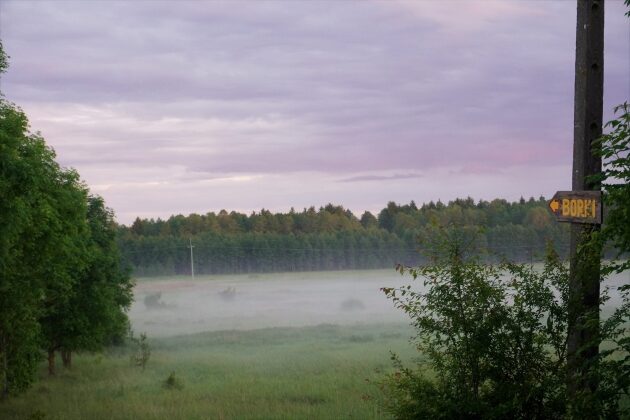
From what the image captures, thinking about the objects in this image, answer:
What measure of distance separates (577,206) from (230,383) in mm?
24073

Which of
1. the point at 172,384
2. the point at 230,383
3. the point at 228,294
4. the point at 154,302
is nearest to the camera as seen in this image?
the point at 230,383

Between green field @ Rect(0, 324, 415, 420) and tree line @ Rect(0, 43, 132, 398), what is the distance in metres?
2.17

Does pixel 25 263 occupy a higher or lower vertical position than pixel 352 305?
higher

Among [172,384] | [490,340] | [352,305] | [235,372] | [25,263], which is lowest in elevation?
[352,305]

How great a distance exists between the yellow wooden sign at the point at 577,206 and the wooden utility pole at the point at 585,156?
0.38 feet

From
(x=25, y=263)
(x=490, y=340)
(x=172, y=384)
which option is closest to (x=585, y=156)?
(x=490, y=340)

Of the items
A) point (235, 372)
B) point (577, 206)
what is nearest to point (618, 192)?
point (577, 206)

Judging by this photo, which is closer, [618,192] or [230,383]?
[618,192]

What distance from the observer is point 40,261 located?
93.4 ft

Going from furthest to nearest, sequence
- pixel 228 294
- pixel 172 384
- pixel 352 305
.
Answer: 1. pixel 228 294
2. pixel 352 305
3. pixel 172 384

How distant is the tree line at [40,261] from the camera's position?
21.1 m

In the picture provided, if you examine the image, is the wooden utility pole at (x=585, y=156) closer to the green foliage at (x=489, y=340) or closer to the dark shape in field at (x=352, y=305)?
the green foliage at (x=489, y=340)

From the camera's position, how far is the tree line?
21.1m

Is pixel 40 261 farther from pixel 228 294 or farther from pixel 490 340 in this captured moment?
pixel 228 294
